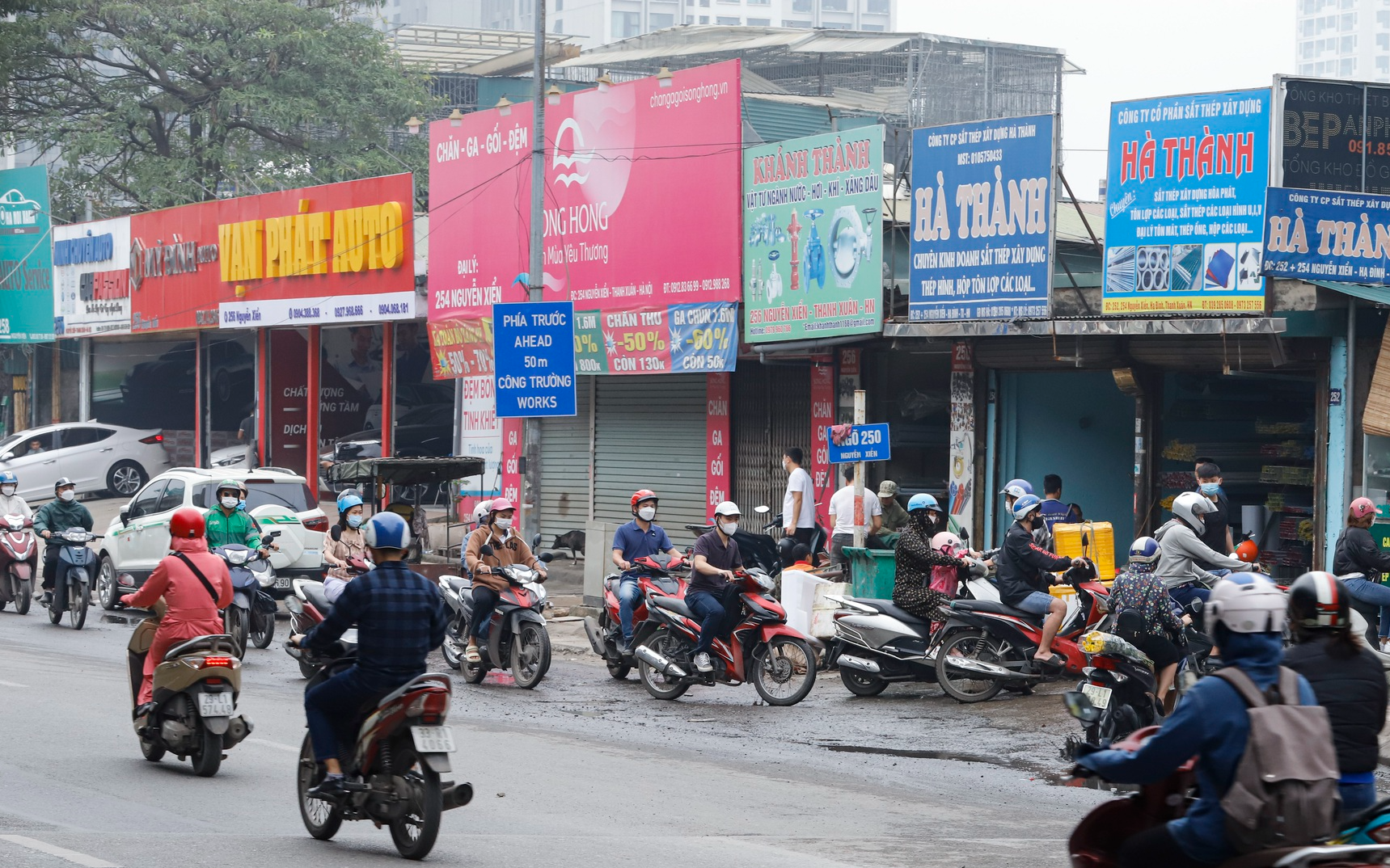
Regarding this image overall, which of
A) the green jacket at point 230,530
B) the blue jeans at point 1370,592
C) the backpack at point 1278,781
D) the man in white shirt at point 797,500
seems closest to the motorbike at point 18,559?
the green jacket at point 230,530

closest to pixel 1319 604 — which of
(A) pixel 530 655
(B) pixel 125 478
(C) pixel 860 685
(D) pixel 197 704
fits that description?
(D) pixel 197 704

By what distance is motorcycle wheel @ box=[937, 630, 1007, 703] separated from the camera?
1277 centimetres

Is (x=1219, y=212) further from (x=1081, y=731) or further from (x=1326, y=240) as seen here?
(x=1081, y=731)

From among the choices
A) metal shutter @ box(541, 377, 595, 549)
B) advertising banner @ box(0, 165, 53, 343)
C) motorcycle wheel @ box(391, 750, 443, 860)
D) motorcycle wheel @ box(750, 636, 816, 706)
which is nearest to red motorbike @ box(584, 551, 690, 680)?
motorcycle wheel @ box(750, 636, 816, 706)

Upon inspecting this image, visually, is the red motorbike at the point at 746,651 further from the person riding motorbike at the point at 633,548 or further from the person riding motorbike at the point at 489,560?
the person riding motorbike at the point at 489,560

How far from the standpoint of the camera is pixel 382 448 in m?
29.4

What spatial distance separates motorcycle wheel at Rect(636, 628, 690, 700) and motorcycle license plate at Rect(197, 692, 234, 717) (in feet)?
15.8

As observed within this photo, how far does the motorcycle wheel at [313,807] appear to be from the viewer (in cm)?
754

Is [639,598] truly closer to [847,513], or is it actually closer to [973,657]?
[973,657]

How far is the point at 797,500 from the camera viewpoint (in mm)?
18812

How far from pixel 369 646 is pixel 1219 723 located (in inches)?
159

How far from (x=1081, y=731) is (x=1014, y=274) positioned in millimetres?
6800

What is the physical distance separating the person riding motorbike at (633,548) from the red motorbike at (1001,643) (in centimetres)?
266

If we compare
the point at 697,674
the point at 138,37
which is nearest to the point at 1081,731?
the point at 697,674
